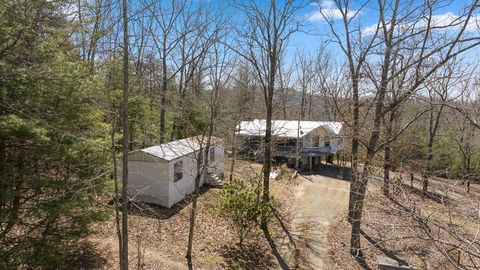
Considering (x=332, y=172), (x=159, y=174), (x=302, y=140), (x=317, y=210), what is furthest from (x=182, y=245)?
(x=302, y=140)

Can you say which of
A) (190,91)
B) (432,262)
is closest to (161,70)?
(190,91)

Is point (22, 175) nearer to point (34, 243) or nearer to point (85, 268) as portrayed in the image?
point (34, 243)

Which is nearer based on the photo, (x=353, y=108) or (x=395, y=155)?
(x=353, y=108)

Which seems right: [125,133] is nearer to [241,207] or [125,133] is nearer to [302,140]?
[241,207]

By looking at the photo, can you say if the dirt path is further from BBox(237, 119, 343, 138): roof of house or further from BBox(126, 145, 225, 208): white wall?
BBox(126, 145, 225, 208): white wall

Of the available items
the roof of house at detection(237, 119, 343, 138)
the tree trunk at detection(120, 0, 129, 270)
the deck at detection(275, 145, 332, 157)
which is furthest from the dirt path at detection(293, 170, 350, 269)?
the tree trunk at detection(120, 0, 129, 270)
